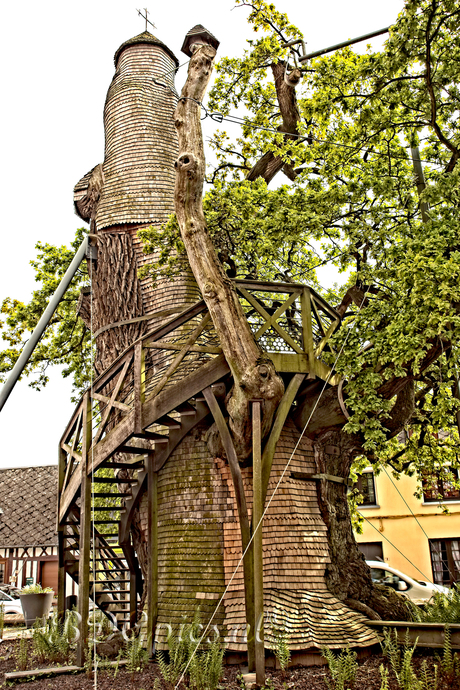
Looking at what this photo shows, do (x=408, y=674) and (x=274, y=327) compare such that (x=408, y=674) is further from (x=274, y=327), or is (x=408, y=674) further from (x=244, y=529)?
(x=274, y=327)

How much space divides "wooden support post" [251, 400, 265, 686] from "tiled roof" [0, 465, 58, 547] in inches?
619

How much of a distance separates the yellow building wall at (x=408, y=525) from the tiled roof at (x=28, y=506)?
37.0 ft

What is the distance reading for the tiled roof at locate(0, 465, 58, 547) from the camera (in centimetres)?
2134

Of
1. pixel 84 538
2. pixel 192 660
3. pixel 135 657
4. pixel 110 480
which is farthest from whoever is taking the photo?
pixel 110 480

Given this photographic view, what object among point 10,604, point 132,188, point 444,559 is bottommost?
point 10,604

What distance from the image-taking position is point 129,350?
8391 mm

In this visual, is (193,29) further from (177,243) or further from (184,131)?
(177,243)

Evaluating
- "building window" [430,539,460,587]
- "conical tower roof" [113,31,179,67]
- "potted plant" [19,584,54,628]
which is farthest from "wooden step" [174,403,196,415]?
"building window" [430,539,460,587]

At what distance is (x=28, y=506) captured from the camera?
22812 millimetres

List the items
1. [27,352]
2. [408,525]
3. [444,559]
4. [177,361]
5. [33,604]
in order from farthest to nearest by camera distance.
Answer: [408,525], [444,559], [33,604], [27,352], [177,361]

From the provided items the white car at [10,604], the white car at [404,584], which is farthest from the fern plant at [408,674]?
the white car at [10,604]

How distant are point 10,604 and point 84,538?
39.6 feet

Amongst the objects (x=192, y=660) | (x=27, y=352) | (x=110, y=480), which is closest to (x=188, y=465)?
(x=110, y=480)

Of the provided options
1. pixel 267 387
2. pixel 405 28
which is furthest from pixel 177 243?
pixel 405 28
